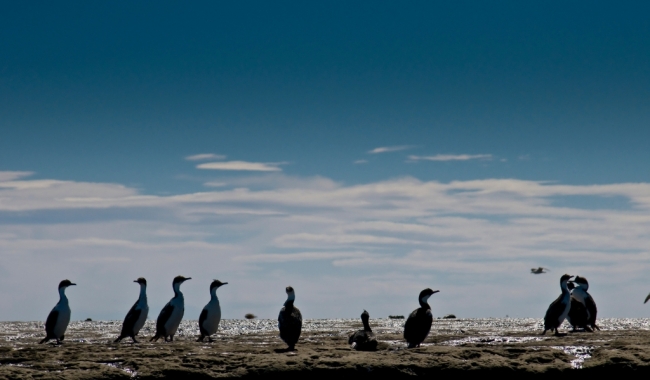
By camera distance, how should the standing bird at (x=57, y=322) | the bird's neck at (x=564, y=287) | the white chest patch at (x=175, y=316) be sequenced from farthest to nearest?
1. the bird's neck at (x=564, y=287)
2. the white chest patch at (x=175, y=316)
3. the standing bird at (x=57, y=322)

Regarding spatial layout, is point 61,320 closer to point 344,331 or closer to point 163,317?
point 163,317

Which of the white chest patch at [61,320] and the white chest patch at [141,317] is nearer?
the white chest patch at [61,320]

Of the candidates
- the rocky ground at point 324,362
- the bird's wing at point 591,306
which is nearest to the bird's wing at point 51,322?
the rocky ground at point 324,362

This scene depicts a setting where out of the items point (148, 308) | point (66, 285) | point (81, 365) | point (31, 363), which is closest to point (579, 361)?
point (81, 365)

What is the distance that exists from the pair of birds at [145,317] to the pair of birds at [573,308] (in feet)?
34.2

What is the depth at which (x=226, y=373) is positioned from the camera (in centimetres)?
1509

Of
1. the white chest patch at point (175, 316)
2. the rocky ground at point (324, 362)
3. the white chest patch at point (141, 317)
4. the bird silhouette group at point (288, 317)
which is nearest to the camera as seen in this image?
the rocky ground at point (324, 362)

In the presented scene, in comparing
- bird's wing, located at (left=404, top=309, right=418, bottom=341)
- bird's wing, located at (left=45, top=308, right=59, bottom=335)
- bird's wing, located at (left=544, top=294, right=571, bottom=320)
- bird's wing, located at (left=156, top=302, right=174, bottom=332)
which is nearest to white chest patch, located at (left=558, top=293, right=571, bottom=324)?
bird's wing, located at (left=544, top=294, right=571, bottom=320)

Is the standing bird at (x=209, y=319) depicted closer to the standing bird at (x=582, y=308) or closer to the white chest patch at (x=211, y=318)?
the white chest patch at (x=211, y=318)

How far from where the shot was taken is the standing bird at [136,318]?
2253 centimetres

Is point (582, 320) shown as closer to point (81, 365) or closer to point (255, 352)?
point (255, 352)

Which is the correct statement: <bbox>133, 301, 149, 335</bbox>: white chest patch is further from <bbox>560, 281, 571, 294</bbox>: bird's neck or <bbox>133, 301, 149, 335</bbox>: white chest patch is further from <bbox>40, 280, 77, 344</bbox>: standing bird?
<bbox>560, 281, 571, 294</bbox>: bird's neck

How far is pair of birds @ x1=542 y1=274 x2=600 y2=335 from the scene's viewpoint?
22.4m

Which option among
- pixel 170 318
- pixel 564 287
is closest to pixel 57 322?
pixel 170 318
